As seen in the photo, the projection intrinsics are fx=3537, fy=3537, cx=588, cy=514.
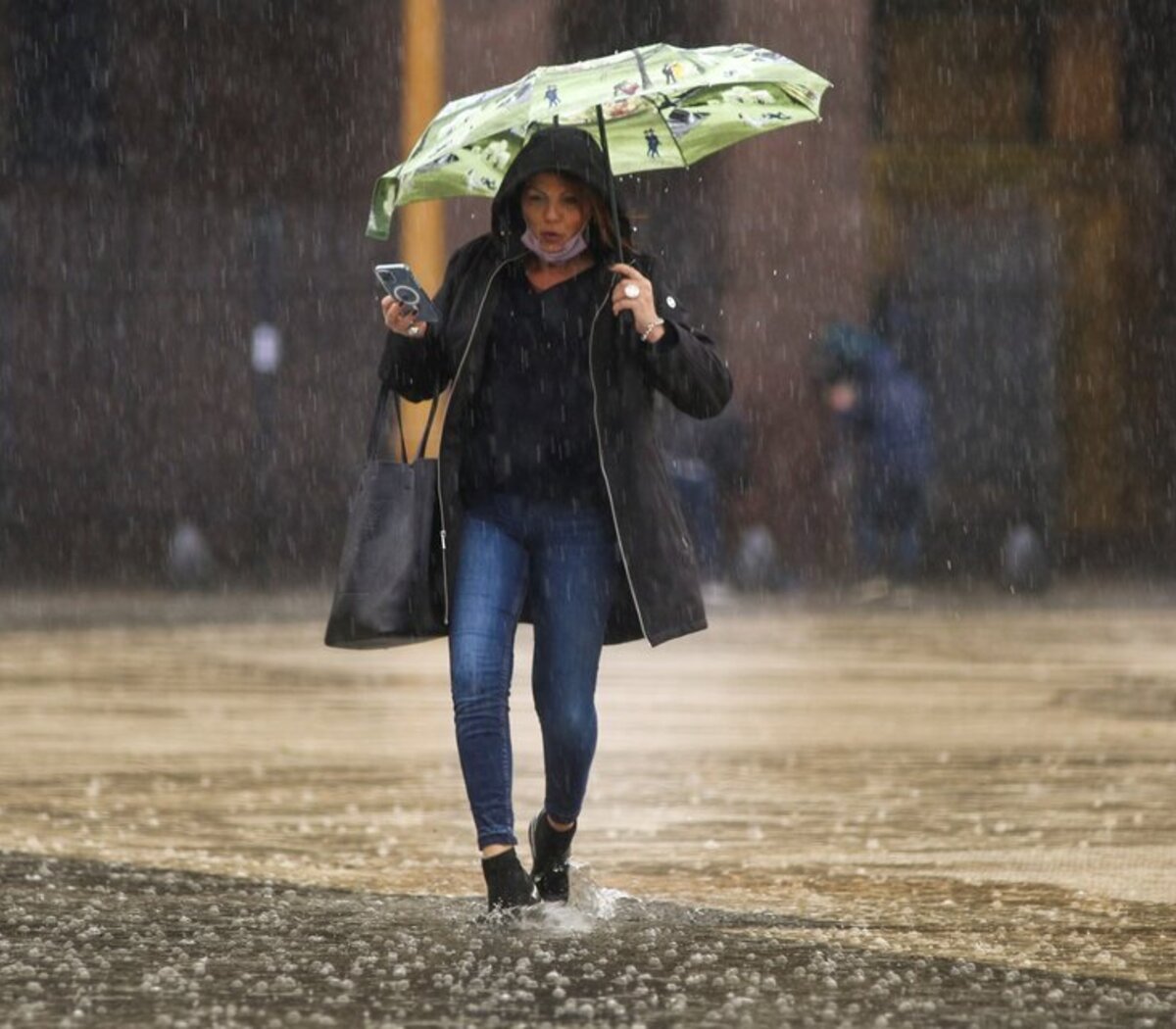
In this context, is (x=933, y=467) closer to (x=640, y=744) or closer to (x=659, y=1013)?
(x=640, y=744)

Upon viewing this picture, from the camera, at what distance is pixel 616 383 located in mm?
7668

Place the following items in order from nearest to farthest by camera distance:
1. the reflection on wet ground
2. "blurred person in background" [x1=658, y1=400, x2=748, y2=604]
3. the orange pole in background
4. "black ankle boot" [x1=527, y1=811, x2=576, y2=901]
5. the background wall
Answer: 1. the reflection on wet ground
2. "black ankle boot" [x1=527, y1=811, x2=576, y2=901]
3. the orange pole in background
4. "blurred person in background" [x1=658, y1=400, x2=748, y2=604]
5. the background wall

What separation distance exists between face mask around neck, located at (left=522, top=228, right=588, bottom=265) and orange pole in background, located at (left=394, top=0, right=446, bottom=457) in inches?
610

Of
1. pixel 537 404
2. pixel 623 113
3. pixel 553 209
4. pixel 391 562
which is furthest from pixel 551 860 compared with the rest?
pixel 623 113

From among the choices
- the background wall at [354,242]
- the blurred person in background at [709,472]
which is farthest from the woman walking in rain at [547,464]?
the background wall at [354,242]

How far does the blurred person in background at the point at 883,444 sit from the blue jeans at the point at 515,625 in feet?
51.5

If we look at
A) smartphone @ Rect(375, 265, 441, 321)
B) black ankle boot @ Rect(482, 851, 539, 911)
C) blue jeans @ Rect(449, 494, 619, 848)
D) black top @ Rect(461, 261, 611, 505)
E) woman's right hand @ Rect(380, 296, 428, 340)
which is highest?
A: smartphone @ Rect(375, 265, 441, 321)

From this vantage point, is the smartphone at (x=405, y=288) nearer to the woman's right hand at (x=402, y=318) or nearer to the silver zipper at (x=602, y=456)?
the woman's right hand at (x=402, y=318)

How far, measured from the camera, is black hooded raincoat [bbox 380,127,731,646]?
7.60m

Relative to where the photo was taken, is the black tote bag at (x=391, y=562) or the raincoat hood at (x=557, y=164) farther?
the black tote bag at (x=391, y=562)

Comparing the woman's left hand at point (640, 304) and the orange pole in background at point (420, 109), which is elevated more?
the orange pole in background at point (420, 109)

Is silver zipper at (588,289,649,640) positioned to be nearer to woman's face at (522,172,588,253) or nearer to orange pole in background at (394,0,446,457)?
woman's face at (522,172,588,253)

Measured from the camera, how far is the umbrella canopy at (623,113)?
777 cm

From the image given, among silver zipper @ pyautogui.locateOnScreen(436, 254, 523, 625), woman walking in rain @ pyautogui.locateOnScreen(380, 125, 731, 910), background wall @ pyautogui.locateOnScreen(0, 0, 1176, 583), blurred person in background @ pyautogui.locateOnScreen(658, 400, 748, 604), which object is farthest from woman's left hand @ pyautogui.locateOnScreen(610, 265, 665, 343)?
background wall @ pyautogui.locateOnScreen(0, 0, 1176, 583)
